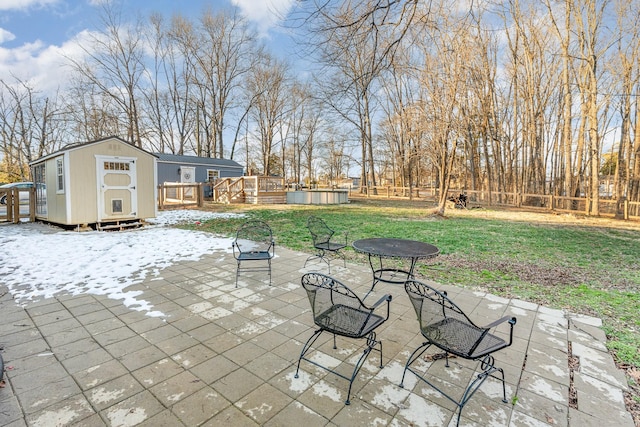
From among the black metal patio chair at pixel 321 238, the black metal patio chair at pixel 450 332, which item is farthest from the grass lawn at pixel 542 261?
the black metal patio chair at pixel 450 332

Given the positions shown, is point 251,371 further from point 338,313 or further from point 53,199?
point 53,199

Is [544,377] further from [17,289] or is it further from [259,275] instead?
[17,289]

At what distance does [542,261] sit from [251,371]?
564 cm

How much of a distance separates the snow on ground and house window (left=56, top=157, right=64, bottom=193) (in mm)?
1075

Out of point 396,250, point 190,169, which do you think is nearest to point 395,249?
point 396,250

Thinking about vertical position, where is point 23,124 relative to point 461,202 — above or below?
above

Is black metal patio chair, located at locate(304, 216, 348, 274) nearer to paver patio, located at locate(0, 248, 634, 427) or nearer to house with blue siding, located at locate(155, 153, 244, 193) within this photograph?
paver patio, located at locate(0, 248, 634, 427)

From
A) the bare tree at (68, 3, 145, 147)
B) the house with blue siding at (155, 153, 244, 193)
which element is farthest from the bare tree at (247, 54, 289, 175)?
the bare tree at (68, 3, 145, 147)

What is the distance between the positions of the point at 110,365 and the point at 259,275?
218 centimetres

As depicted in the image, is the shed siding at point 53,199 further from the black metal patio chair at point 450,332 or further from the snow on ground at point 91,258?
the black metal patio chair at point 450,332

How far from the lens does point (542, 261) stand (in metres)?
5.46

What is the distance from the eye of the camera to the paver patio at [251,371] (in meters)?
1.73

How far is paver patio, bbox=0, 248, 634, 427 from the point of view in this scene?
1733 mm

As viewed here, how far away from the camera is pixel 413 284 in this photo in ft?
6.46
